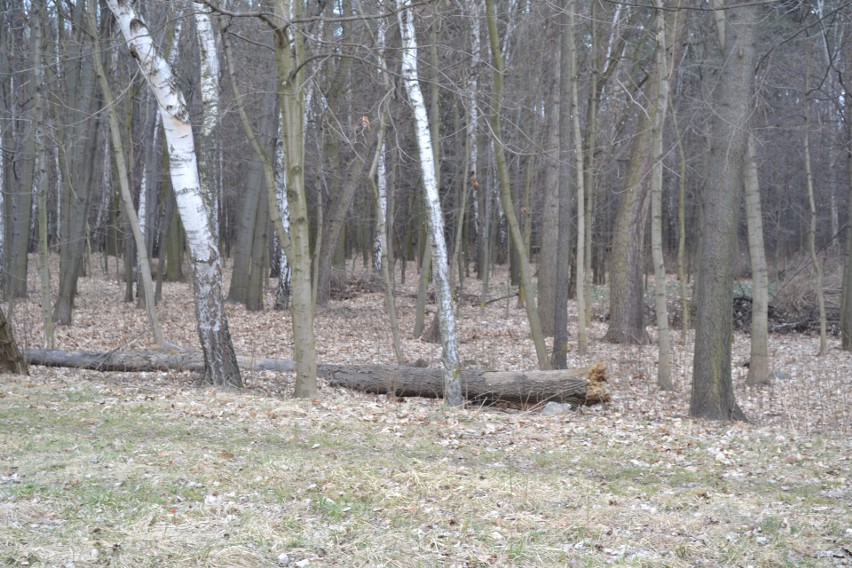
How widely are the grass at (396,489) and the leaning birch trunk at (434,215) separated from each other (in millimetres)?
1188

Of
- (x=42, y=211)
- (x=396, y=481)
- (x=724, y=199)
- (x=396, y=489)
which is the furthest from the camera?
(x=42, y=211)

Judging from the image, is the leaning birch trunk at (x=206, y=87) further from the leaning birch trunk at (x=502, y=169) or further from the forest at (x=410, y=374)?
the leaning birch trunk at (x=502, y=169)

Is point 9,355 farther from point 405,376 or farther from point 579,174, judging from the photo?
point 579,174

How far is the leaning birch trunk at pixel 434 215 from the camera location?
969 cm

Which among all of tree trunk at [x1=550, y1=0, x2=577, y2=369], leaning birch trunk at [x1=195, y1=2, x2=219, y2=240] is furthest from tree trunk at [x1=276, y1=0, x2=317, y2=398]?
tree trunk at [x1=550, y1=0, x2=577, y2=369]

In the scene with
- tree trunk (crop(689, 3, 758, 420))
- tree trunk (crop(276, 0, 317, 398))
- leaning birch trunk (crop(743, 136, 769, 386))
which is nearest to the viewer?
tree trunk (crop(689, 3, 758, 420))

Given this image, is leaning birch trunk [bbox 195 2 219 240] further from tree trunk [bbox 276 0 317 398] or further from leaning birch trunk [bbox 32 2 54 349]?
leaning birch trunk [bbox 32 2 54 349]

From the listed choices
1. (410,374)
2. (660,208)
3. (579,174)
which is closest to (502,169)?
(660,208)

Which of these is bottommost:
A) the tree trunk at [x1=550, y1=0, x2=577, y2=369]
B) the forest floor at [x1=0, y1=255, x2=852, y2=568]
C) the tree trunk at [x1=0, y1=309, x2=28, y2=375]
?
the forest floor at [x1=0, y1=255, x2=852, y2=568]

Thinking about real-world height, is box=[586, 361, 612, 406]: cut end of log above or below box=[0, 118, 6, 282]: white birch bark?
below

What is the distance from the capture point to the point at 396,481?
238 inches

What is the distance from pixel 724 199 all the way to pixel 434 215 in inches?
130

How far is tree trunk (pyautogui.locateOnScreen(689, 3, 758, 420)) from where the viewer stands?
8742 millimetres

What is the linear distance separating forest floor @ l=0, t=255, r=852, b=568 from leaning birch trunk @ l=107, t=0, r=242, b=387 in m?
0.60
